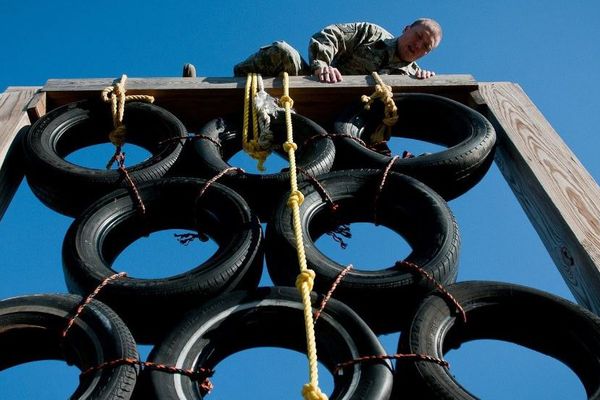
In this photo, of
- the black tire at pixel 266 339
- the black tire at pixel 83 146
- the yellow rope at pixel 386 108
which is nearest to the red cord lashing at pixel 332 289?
the black tire at pixel 266 339

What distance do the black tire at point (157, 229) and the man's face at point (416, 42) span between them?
245cm

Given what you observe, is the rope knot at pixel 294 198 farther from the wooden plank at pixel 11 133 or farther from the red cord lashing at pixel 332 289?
the wooden plank at pixel 11 133

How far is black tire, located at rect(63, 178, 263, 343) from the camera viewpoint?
126 inches

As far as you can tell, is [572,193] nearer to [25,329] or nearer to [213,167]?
[213,167]

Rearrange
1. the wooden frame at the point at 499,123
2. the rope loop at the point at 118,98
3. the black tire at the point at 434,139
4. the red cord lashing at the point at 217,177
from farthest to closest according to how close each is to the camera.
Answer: the rope loop at the point at 118,98 < the black tire at the point at 434,139 < the red cord lashing at the point at 217,177 < the wooden frame at the point at 499,123

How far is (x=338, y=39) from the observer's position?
573 cm

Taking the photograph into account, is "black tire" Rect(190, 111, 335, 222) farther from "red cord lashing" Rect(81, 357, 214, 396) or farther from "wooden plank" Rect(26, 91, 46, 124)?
"red cord lashing" Rect(81, 357, 214, 396)

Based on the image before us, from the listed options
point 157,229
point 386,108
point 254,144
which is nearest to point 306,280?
point 157,229

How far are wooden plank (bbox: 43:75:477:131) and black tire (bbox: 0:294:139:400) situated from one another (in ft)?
6.66

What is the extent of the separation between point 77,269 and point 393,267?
123cm

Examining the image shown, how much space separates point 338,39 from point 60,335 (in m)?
3.36

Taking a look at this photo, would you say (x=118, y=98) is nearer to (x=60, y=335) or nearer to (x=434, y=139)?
(x=434, y=139)

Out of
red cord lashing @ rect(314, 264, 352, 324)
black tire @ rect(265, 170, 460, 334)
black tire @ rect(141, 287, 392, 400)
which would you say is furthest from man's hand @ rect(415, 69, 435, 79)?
black tire @ rect(141, 287, 392, 400)

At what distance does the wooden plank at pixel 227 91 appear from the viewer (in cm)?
486
